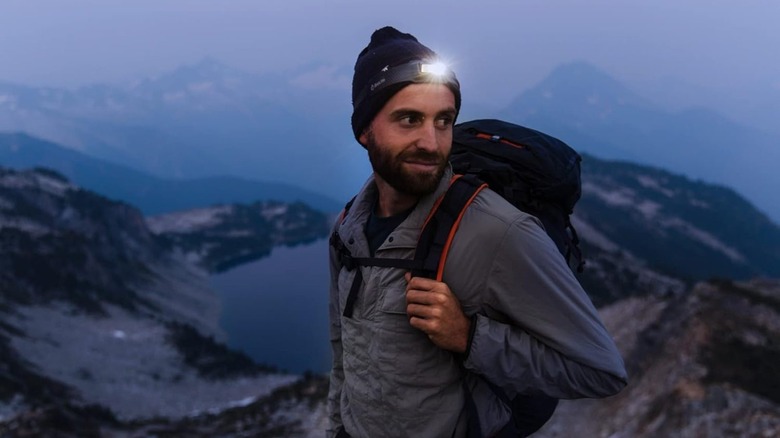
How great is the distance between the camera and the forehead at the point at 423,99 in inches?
111

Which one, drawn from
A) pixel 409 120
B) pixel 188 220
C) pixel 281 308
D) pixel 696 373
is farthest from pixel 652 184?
pixel 409 120

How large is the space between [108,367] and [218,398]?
11808 mm

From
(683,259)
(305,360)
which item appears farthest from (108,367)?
(683,259)

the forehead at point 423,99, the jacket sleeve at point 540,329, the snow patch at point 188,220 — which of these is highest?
the forehead at point 423,99

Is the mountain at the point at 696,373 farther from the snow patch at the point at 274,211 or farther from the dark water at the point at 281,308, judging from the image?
the snow patch at the point at 274,211

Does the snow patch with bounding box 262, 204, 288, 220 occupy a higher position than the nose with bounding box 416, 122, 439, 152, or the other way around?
the nose with bounding box 416, 122, 439, 152

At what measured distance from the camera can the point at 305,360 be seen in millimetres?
96438

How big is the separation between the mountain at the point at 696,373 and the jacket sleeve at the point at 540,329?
13619mm

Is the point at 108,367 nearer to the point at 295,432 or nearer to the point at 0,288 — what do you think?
the point at 0,288

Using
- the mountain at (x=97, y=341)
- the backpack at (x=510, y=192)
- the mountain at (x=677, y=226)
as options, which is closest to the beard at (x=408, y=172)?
the backpack at (x=510, y=192)

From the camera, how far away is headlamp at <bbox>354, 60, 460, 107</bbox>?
2.82 m

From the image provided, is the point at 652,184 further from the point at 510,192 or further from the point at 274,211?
the point at 510,192

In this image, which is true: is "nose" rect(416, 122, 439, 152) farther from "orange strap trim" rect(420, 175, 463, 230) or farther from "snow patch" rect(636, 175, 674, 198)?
"snow patch" rect(636, 175, 674, 198)

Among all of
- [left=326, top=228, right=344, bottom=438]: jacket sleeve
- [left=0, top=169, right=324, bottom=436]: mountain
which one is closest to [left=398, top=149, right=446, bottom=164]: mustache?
[left=326, top=228, right=344, bottom=438]: jacket sleeve
